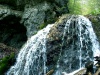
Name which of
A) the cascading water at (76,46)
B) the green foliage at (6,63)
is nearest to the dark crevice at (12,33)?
the green foliage at (6,63)

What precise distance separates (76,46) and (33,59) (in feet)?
6.90

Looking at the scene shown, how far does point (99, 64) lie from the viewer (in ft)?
25.4

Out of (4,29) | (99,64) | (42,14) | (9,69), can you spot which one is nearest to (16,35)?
(4,29)

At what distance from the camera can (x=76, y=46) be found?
38.0 ft

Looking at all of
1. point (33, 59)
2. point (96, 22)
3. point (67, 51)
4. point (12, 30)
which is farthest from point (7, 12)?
point (67, 51)

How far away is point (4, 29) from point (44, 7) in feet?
12.9

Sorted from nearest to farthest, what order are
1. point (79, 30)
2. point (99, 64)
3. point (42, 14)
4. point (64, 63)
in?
point (99, 64)
point (64, 63)
point (79, 30)
point (42, 14)

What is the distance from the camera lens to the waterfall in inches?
463

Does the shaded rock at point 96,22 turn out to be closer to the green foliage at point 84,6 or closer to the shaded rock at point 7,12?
the shaded rock at point 7,12

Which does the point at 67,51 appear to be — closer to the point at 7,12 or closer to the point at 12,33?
the point at 7,12

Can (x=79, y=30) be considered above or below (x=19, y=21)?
below

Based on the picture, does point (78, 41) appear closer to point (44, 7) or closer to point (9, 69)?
point (9, 69)

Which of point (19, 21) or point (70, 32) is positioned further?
point (19, 21)

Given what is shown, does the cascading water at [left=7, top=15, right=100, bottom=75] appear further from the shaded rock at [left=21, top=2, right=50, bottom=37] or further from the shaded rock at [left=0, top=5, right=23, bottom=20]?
the shaded rock at [left=0, top=5, right=23, bottom=20]
